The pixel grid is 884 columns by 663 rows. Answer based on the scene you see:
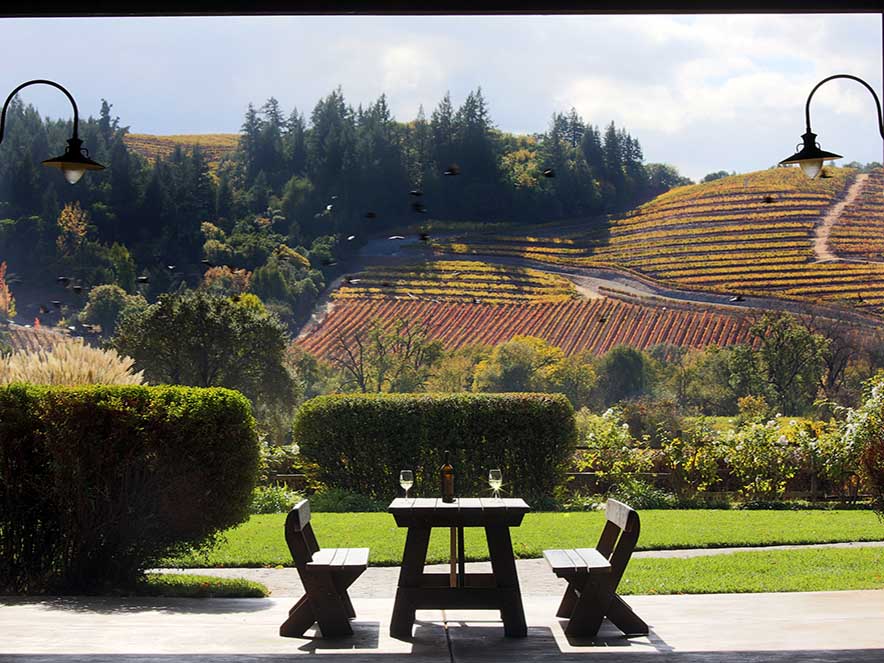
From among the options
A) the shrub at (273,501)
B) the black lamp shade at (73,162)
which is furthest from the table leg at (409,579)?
the shrub at (273,501)

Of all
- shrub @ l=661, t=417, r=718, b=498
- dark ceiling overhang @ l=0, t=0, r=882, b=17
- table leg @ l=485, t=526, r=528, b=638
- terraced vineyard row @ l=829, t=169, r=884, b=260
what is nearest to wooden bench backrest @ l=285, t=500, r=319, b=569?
table leg @ l=485, t=526, r=528, b=638

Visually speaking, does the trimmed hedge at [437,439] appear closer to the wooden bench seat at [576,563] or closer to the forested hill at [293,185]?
the wooden bench seat at [576,563]

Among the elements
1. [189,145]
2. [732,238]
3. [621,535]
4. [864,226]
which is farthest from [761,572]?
[189,145]

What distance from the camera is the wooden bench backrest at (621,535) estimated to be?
198 inches

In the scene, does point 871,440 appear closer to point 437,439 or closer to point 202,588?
point 202,588

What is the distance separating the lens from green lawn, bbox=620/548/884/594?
23.3 feet

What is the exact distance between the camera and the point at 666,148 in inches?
1221

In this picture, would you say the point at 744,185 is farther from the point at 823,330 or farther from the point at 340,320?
the point at 340,320

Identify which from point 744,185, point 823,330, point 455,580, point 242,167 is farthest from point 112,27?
point 455,580

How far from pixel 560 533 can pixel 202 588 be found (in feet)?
14.4

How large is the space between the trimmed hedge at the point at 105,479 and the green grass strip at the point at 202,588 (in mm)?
156

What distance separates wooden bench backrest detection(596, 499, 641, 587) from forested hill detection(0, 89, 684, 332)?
23409 mm

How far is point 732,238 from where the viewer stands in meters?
30.6

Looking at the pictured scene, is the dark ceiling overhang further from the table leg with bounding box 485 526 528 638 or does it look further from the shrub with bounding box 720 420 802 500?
the shrub with bounding box 720 420 802 500
